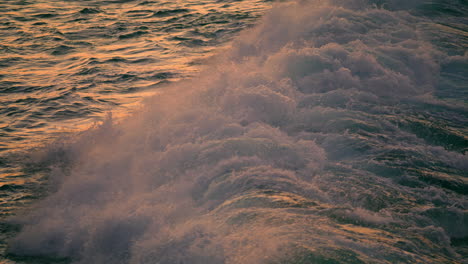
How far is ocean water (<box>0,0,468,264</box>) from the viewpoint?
3.84 m

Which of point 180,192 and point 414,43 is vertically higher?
point 414,43

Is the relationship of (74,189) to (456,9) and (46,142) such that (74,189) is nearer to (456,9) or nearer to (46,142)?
(46,142)

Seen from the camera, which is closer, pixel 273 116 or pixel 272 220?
pixel 272 220

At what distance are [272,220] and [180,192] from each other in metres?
1.21

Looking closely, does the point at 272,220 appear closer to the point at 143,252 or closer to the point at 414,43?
the point at 143,252

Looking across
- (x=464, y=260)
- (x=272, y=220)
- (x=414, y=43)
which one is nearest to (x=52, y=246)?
(x=272, y=220)

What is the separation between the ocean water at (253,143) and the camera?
12.6 ft

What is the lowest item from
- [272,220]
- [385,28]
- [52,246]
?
[52,246]

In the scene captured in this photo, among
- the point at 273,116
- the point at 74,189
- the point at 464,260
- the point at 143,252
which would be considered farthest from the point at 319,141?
the point at 74,189

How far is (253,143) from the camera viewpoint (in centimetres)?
519

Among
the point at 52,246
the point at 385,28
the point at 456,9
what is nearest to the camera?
A: the point at 52,246

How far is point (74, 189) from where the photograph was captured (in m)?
4.99

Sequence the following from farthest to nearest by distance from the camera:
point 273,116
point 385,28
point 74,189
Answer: point 385,28 → point 273,116 → point 74,189

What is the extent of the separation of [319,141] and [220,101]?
5.37 feet
